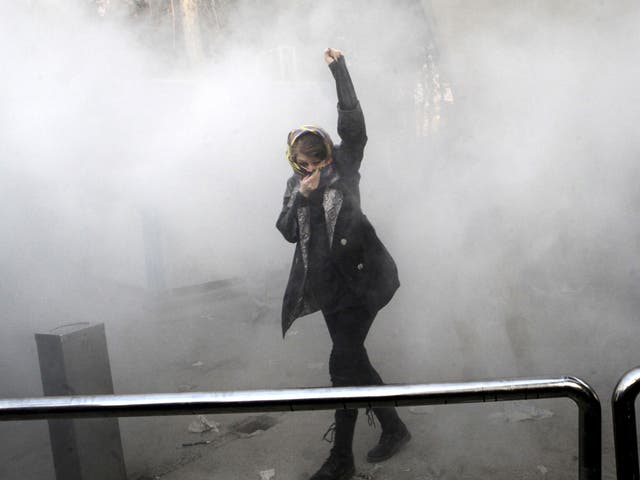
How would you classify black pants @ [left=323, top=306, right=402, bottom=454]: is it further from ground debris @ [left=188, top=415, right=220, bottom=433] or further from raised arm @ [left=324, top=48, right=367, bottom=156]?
ground debris @ [left=188, top=415, right=220, bottom=433]

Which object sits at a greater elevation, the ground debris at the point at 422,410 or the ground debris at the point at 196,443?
the ground debris at the point at 196,443

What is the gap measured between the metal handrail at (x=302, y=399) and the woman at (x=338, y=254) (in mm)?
1288

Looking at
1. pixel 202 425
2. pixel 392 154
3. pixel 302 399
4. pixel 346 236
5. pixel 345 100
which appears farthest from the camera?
pixel 392 154

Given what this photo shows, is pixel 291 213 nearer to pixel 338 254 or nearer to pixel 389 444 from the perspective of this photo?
pixel 338 254

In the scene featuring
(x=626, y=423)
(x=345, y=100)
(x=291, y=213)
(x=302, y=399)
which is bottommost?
(x=626, y=423)

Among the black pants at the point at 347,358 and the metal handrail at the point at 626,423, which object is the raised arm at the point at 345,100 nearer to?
the black pants at the point at 347,358

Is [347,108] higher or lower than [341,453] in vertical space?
higher

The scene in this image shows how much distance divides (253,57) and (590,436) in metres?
4.09

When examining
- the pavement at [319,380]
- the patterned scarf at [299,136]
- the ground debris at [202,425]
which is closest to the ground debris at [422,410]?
the pavement at [319,380]

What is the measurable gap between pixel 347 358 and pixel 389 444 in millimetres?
503

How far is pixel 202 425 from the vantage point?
9.60ft

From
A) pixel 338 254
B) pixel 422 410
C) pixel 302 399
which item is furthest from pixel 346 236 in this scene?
pixel 302 399

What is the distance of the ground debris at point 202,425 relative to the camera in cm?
289

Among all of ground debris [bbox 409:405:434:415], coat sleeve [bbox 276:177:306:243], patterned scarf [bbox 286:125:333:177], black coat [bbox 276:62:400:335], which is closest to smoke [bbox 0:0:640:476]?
ground debris [bbox 409:405:434:415]
